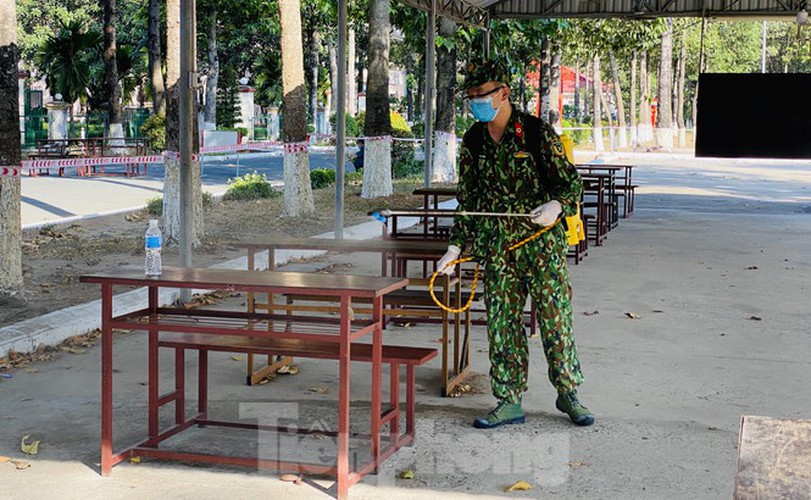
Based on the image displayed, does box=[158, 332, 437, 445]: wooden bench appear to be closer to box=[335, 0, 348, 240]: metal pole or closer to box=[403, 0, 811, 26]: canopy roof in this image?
box=[335, 0, 348, 240]: metal pole

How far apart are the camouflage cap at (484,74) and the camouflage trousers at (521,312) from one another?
0.84 m

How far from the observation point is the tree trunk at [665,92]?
48281 mm

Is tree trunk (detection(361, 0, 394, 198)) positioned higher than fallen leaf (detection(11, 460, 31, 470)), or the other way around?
tree trunk (detection(361, 0, 394, 198))

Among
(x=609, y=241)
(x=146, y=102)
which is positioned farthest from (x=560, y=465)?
(x=146, y=102)

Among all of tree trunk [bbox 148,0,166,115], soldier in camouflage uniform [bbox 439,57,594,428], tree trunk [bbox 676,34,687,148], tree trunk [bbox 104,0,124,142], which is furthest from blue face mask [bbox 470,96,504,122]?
tree trunk [bbox 676,34,687,148]

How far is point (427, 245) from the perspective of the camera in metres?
8.00

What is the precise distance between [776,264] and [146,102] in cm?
6032

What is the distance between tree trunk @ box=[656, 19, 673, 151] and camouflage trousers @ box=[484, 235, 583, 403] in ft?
139

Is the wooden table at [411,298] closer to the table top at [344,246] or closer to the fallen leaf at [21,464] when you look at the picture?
the table top at [344,246]

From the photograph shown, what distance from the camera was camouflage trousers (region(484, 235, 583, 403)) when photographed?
19.2ft

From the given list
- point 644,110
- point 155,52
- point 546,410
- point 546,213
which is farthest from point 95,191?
point 644,110

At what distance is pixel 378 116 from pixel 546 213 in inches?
580

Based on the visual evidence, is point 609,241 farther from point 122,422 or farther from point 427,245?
point 122,422

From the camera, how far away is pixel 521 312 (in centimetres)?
599
